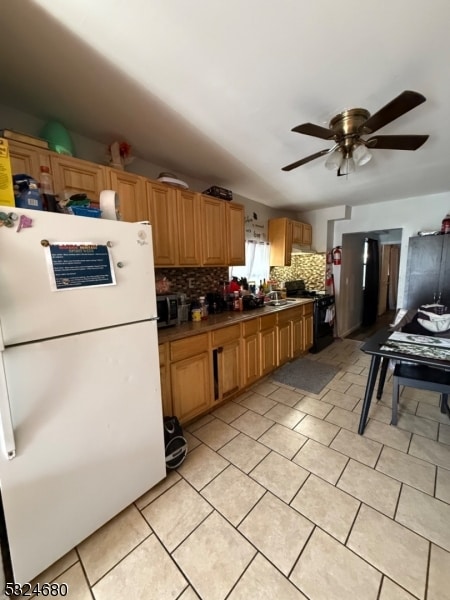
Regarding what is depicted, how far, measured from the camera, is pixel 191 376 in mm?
2084

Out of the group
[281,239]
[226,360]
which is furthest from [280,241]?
[226,360]

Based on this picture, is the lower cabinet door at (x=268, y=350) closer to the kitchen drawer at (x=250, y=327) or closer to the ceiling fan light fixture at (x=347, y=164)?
the kitchen drawer at (x=250, y=327)

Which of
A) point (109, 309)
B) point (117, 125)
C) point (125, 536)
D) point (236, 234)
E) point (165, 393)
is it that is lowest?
point (125, 536)

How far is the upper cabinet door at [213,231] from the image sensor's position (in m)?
2.52

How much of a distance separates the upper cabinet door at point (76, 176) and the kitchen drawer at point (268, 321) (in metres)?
2.00

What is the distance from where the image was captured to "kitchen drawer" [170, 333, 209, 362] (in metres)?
1.93

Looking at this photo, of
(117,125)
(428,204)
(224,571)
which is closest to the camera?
(224,571)

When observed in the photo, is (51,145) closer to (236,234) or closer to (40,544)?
(236,234)

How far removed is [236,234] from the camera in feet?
9.55

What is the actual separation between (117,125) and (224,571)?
2810mm

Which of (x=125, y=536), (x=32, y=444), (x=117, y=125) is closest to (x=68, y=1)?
(x=117, y=125)

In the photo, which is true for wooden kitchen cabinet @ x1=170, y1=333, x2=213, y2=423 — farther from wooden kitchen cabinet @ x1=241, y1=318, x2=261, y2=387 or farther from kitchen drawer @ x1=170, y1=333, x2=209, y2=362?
wooden kitchen cabinet @ x1=241, y1=318, x2=261, y2=387

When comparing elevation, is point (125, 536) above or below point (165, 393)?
below

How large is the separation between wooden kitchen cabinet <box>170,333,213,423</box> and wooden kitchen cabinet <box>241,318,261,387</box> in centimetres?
49
